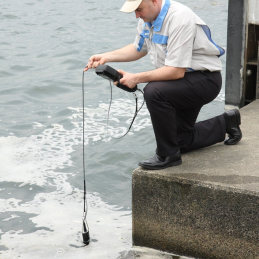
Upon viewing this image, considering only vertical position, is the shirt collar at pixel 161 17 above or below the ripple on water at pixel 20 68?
above

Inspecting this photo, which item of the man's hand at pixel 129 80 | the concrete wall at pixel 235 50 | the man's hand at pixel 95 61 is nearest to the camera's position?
the man's hand at pixel 129 80

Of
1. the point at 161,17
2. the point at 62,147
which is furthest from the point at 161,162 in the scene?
the point at 62,147

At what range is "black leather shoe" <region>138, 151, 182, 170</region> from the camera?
13.1 feet

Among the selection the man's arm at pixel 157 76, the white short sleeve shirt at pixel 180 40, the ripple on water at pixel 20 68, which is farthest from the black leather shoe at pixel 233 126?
the ripple on water at pixel 20 68

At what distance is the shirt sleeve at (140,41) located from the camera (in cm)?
420

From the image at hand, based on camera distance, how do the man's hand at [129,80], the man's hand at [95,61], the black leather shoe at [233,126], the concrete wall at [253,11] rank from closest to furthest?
the man's hand at [129,80] → the man's hand at [95,61] → the black leather shoe at [233,126] → the concrete wall at [253,11]

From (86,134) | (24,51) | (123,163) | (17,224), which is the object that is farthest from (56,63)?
(17,224)

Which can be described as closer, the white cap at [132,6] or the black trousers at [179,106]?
the white cap at [132,6]

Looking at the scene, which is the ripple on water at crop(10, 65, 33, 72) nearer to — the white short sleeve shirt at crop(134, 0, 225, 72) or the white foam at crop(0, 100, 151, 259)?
the white foam at crop(0, 100, 151, 259)

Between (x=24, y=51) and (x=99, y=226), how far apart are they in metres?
8.73

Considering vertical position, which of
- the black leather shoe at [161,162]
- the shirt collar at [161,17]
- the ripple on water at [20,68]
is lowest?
the ripple on water at [20,68]

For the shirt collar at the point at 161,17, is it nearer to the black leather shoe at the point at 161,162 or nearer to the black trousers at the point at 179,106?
the black trousers at the point at 179,106

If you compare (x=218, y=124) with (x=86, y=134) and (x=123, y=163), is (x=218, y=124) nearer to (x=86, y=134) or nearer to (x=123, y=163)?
(x=123, y=163)

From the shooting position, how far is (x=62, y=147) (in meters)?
7.33
